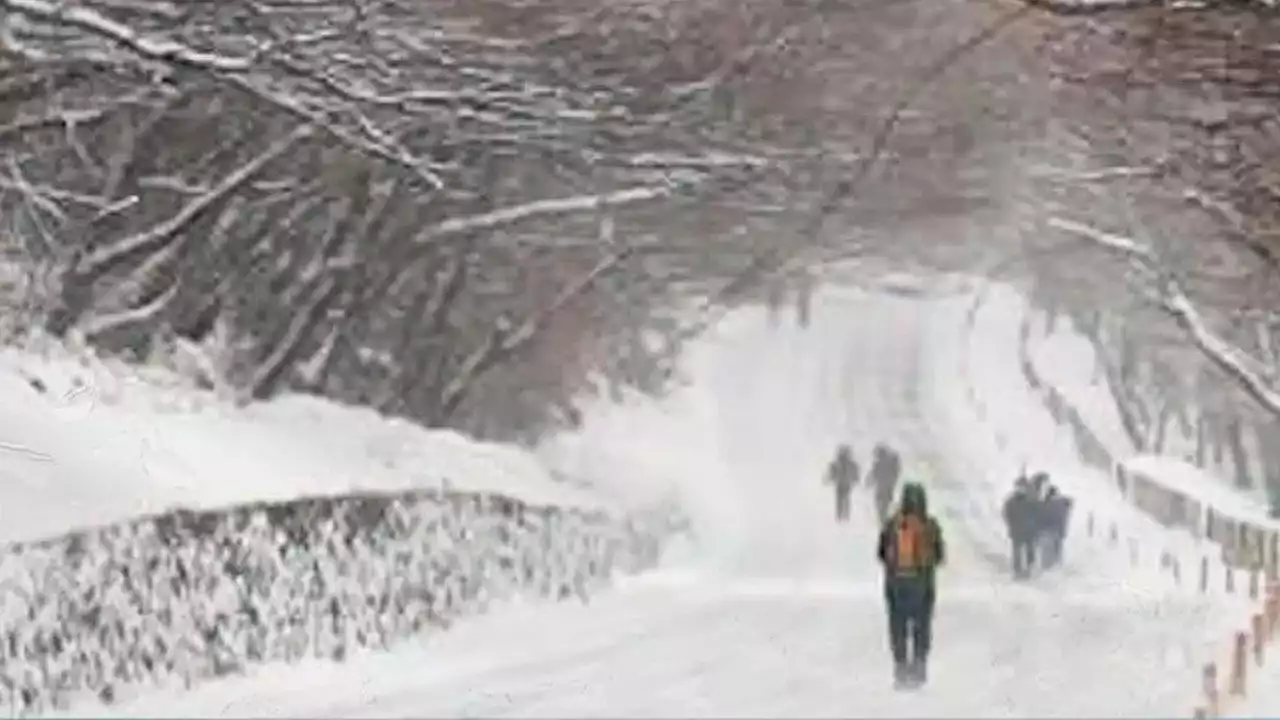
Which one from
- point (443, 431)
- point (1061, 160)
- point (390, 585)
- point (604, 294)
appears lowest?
point (390, 585)

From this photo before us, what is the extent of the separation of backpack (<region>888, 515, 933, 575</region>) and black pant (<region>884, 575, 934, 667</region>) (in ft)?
0.04

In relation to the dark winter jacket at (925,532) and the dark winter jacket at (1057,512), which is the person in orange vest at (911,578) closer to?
the dark winter jacket at (925,532)

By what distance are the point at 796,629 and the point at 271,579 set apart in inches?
21.3

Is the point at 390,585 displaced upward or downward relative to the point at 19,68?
downward

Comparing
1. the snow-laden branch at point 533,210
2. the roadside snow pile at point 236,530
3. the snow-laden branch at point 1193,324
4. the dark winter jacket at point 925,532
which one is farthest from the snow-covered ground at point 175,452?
the snow-laden branch at point 1193,324

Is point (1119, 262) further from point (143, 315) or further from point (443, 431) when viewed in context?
point (143, 315)

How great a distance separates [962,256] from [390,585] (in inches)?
26.8

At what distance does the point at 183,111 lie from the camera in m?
2.19

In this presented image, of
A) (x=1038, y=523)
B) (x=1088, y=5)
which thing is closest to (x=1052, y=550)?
(x=1038, y=523)

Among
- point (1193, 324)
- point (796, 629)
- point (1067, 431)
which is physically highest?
point (1193, 324)

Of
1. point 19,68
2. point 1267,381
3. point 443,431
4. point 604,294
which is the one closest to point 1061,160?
point 1267,381

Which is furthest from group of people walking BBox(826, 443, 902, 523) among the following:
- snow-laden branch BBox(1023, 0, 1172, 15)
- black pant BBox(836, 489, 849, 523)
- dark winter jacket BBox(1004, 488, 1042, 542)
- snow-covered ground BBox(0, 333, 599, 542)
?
snow-laden branch BBox(1023, 0, 1172, 15)

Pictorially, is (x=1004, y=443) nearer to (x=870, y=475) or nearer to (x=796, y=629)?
(x=870, y=475)

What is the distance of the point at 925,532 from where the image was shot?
7.16 feet
